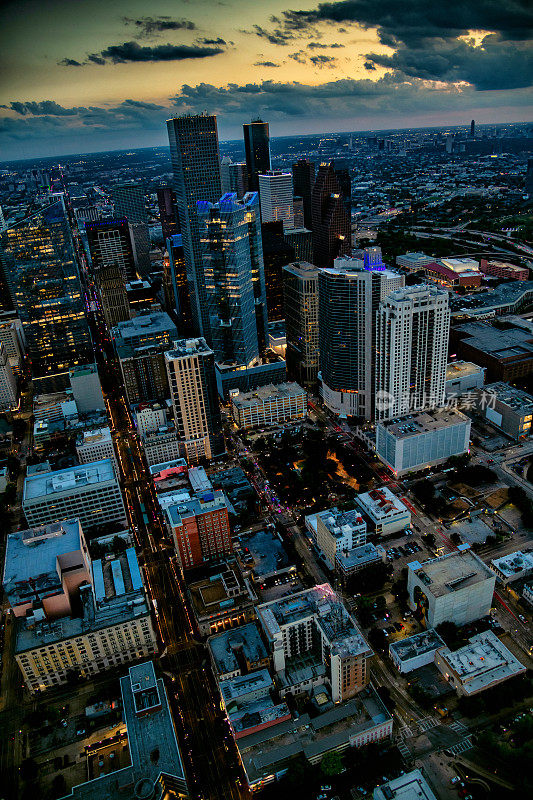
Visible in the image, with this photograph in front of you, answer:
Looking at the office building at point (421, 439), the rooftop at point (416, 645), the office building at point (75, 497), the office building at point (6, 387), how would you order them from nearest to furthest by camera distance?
the rooftop at point (416, 645), the office building at point (75, 497), the office building at point (421, 439), the office building at point (6, 387)

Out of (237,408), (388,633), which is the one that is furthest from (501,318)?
(388,633)

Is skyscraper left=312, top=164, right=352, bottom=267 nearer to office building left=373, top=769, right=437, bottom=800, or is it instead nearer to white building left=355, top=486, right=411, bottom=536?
white building left=355, top=486, right=411, bottom=536

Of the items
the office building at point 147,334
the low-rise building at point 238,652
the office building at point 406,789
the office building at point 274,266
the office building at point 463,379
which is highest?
the office building at point 274,266

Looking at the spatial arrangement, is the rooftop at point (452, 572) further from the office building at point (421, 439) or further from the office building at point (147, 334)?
the office building at point (147, 334)

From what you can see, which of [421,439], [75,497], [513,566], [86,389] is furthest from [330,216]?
[513,566]

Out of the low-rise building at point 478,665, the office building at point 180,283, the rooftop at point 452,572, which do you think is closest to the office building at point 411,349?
the rooftop at point 452,572

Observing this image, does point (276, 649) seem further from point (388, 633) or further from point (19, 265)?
point (19, 265)
